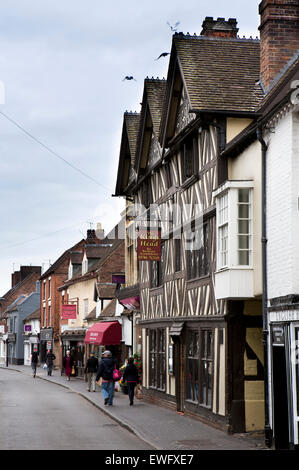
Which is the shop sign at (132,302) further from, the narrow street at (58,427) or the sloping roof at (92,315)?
the sloping roof at (92,315)

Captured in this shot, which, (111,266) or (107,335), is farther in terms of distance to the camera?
(111,266)

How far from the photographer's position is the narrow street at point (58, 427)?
595 inches

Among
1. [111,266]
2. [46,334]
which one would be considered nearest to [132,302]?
[111,266]

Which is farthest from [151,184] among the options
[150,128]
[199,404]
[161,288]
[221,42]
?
[199,404]

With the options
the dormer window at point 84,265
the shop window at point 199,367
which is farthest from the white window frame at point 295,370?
the dormer window at point 84,265

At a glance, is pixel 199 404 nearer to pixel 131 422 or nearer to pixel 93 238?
pixel 131 422

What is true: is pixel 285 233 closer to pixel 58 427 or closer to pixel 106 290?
pixel 58 427

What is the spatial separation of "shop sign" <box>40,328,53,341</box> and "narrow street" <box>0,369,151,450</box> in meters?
32.4

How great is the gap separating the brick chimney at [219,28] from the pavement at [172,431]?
40.4 ft

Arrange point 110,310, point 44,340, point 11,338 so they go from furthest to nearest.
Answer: point 11,338 → point 44,340 → point 110,310

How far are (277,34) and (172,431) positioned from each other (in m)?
9.98

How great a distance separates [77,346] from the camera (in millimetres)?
48781

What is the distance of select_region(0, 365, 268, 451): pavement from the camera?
1514 cm

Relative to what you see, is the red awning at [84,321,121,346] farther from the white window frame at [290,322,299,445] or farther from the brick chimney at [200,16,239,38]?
the white window frame at [290,322,299,445]
